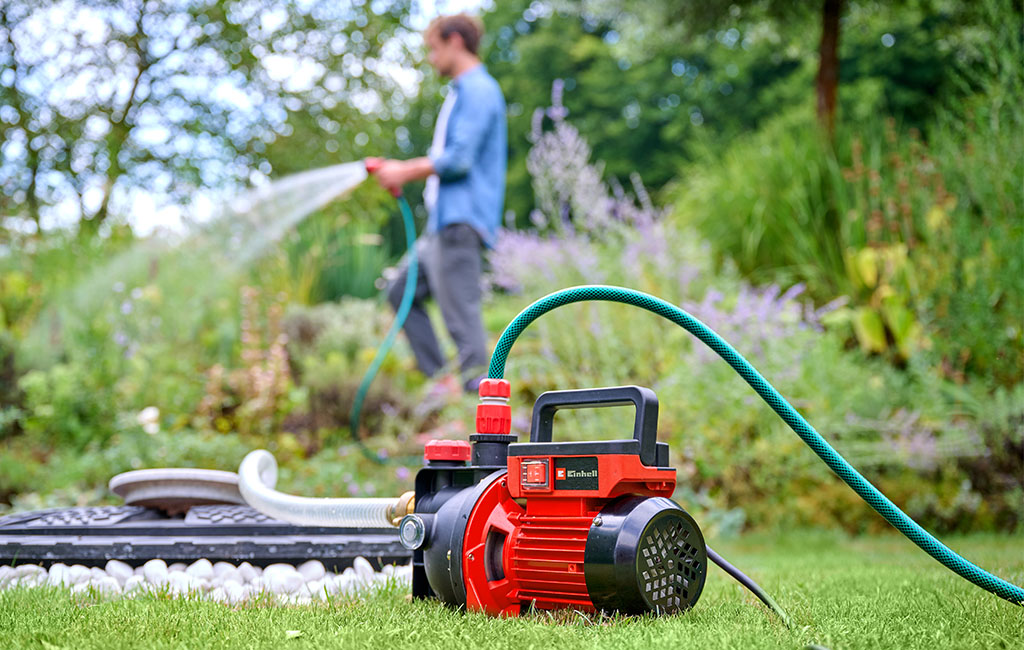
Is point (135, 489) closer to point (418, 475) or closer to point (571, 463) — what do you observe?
point (418, 475)

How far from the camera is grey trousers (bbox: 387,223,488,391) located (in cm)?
477

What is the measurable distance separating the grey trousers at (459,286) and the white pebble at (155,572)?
2.39m

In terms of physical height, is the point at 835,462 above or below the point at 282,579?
above

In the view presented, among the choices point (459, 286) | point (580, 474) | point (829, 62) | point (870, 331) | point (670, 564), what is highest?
point (829, 62)

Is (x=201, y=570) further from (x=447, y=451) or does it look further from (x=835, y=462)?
(x=835, y=462)

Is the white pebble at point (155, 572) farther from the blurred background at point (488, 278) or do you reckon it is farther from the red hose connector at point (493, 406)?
the blurred background at point (488, 278)

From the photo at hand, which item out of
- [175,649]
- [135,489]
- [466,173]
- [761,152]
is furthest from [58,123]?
[175,649]

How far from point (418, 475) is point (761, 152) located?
20.1 ft

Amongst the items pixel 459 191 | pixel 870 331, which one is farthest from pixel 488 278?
pixel 870 331

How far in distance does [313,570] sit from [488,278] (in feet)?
13.2

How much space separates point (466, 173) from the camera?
4.87 m

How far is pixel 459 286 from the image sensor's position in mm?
4797

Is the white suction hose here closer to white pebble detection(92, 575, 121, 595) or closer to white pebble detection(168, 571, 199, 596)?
white pebble detection(168, 571, 199, 596)

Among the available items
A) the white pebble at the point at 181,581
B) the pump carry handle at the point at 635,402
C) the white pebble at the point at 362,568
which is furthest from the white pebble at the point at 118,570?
the pump carry handle at the point at 635,402
